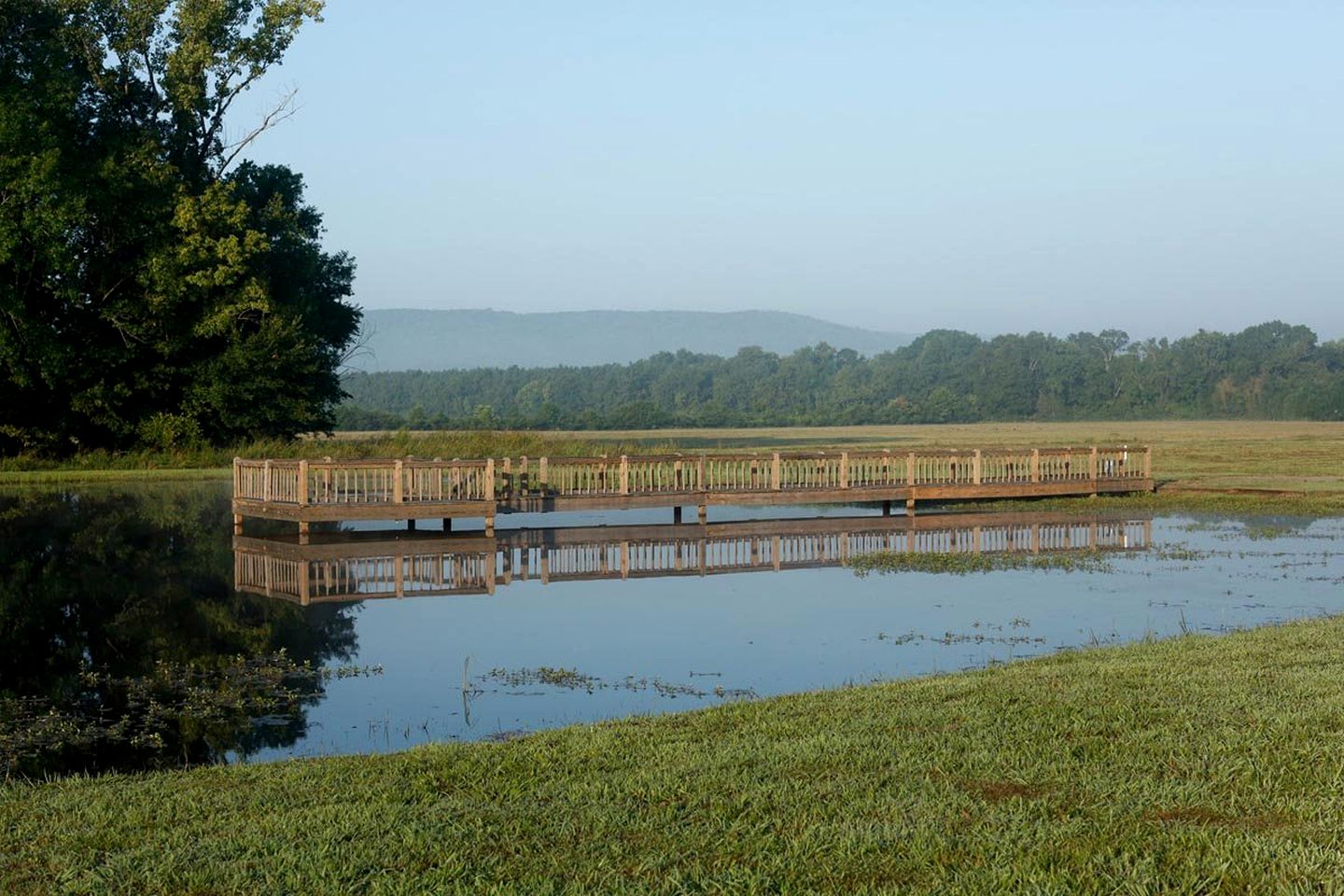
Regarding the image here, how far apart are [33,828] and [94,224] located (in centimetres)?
4075

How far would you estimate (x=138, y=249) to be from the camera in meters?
44.9

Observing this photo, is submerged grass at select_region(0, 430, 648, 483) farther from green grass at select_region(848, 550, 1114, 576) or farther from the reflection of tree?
green grass at select_region(848, 550, 1114, 576)

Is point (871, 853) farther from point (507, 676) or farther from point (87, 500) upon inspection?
point (87, 500)

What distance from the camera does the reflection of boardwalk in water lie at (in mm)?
19766

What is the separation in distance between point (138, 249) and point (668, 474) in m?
22.2

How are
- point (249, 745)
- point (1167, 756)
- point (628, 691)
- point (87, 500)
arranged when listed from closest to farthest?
point (1167, 756), point (249, 745), point (628, 691), point (87, 500)

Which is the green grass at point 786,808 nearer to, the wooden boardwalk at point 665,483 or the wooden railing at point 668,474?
the wooden railing at point 668,474

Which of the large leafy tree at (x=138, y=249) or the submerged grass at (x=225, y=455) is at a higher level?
the large leafy tree at (x=138, y=249)

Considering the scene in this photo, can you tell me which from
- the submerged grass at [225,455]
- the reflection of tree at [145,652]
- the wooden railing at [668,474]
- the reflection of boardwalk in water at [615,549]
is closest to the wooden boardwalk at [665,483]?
the wooden railing at [668,474]

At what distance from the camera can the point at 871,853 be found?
19.7 feet

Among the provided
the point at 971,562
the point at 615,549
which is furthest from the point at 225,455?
the point at 971,562

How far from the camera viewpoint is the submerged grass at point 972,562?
67.6 feet

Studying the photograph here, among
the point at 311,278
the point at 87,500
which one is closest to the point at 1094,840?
the point at 87,500

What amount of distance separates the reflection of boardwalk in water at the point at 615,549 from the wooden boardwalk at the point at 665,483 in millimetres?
594
